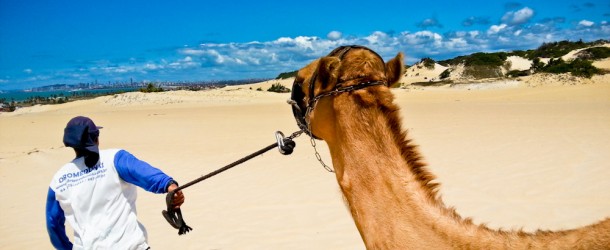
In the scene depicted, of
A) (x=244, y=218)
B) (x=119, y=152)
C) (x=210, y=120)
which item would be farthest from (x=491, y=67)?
(x=119, y=152)

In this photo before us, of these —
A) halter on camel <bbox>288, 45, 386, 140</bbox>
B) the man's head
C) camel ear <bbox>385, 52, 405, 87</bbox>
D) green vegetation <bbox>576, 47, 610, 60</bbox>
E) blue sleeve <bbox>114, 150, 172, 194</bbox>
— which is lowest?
blue sleeve <bbox>114, 150, 172, 194</bbox>

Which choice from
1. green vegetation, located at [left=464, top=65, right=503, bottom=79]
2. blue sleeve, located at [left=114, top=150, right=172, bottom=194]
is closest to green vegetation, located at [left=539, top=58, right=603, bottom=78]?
green vegetation, located at [left=464, top=65, right=503, bottom=79]

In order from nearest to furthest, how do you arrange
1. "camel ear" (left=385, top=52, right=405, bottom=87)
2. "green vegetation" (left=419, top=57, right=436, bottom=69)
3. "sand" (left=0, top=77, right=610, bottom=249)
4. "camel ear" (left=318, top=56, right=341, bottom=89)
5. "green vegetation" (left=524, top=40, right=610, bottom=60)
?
"camel ear" (left=318, top=56, right=341, bottom=89) < "camel ear" (left=385, top=52, right=405, bottom=87) < "sand" (left=0, top=77, right=610, bottom=249) < "green vegetation" (left=524, top=40, right=610, bottom=60) < "green vegetation" (left=419, top=57, right=436, bottom=69)

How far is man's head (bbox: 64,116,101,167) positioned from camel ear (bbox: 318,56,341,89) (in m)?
1.61

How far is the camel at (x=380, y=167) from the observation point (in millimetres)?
1730

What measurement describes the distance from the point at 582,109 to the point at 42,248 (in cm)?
2030

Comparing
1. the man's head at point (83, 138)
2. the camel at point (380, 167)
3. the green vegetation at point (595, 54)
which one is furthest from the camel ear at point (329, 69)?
the green vegetation at point (595, 54)

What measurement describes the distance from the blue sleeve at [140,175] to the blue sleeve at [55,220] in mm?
472

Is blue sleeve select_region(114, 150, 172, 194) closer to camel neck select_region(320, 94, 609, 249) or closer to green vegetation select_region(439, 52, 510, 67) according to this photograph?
camel neck select_region(320, 94, 609, 249)

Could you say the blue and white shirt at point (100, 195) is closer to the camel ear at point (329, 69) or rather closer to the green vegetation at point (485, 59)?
the camel ear at point (329, 69)

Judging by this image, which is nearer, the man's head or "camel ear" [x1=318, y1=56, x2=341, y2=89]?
"camel ear" [x1=318, y1=56, x2=341, y2=89]

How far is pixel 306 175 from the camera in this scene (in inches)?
373

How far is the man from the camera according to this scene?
2762 millimetres

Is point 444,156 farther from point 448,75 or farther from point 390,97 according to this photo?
point 448,75
